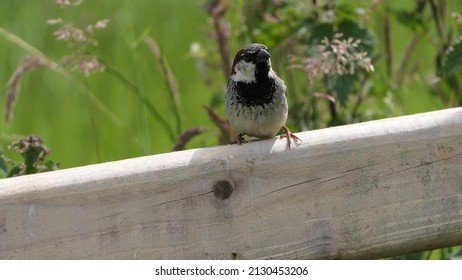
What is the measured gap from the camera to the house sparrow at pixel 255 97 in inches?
113

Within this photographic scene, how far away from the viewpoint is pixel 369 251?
235 cm

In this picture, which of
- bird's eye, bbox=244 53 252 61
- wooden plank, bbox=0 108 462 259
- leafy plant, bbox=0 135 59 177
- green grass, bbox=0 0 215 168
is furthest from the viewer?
green grass, bbox=0 0 215 168

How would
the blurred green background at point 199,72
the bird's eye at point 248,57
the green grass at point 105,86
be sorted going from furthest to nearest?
1. the green grass at point 105,86
2. the blurred green background at point 199,72
3. the bird's eye at point 248,57

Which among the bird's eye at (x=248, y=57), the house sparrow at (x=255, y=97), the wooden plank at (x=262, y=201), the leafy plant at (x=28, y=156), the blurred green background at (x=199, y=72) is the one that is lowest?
the wooden plank at (x=262, y=201)

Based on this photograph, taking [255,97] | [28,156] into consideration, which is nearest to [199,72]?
[255,97]

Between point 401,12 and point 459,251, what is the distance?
92cm

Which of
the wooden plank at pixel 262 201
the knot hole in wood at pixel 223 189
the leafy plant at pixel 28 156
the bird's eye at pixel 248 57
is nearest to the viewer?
the wooden plank at pixel 262 201

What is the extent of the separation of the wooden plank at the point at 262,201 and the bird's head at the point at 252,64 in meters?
0.48

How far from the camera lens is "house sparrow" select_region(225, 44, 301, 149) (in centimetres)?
288

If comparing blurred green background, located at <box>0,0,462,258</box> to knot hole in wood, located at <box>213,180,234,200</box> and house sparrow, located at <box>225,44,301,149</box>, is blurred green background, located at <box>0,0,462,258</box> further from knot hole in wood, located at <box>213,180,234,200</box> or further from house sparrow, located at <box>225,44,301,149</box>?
knot hole in wood, located at <box>213,180,234,200</box>

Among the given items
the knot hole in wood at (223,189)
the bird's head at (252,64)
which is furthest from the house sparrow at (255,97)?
the knot hole in wood at (223,189)

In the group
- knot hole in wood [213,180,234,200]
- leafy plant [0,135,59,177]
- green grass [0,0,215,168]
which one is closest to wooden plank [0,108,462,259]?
knot hole in wood [213,180,234,200]

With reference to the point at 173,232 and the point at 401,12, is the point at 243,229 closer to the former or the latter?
the point at 173,232

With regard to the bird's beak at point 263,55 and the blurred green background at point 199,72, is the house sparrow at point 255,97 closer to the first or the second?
the bird's beak at point 263,55
